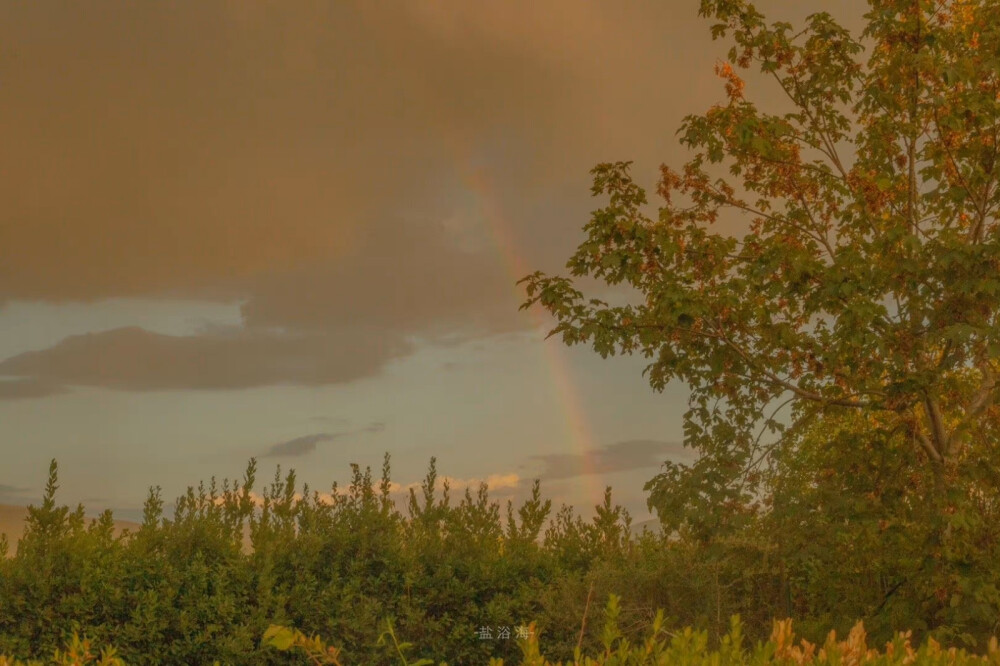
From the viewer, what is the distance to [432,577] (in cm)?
1089

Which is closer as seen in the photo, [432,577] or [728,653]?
Result: [728,653]

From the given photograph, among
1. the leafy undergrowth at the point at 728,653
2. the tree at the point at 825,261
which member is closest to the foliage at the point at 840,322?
the tree at the point at 825,261

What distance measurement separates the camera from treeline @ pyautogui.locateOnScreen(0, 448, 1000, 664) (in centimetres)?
993

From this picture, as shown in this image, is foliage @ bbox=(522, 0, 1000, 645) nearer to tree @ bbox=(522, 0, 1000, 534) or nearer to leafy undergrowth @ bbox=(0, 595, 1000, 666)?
tree @ bbox=(522, 0, 1000, 534)

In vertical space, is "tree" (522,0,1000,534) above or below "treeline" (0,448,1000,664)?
above

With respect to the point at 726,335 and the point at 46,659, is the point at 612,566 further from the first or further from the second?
the point at 46,659

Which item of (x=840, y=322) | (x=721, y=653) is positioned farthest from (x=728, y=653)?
(x=840, y=322)

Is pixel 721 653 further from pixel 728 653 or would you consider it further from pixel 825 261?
pixel 825 261

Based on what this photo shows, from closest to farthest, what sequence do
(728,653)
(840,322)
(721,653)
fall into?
(728,653) → (721,653) → (840,322)

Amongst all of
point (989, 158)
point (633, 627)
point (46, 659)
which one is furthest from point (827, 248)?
point (46, 659)

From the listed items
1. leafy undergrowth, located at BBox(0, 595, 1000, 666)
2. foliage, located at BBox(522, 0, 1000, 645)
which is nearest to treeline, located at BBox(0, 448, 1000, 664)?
foliage, located at BBox(522, 0, 1000, 645)

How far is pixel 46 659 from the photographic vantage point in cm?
980

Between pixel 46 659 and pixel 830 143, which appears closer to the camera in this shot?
pixel 46 659

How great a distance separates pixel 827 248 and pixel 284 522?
27.2 ft
